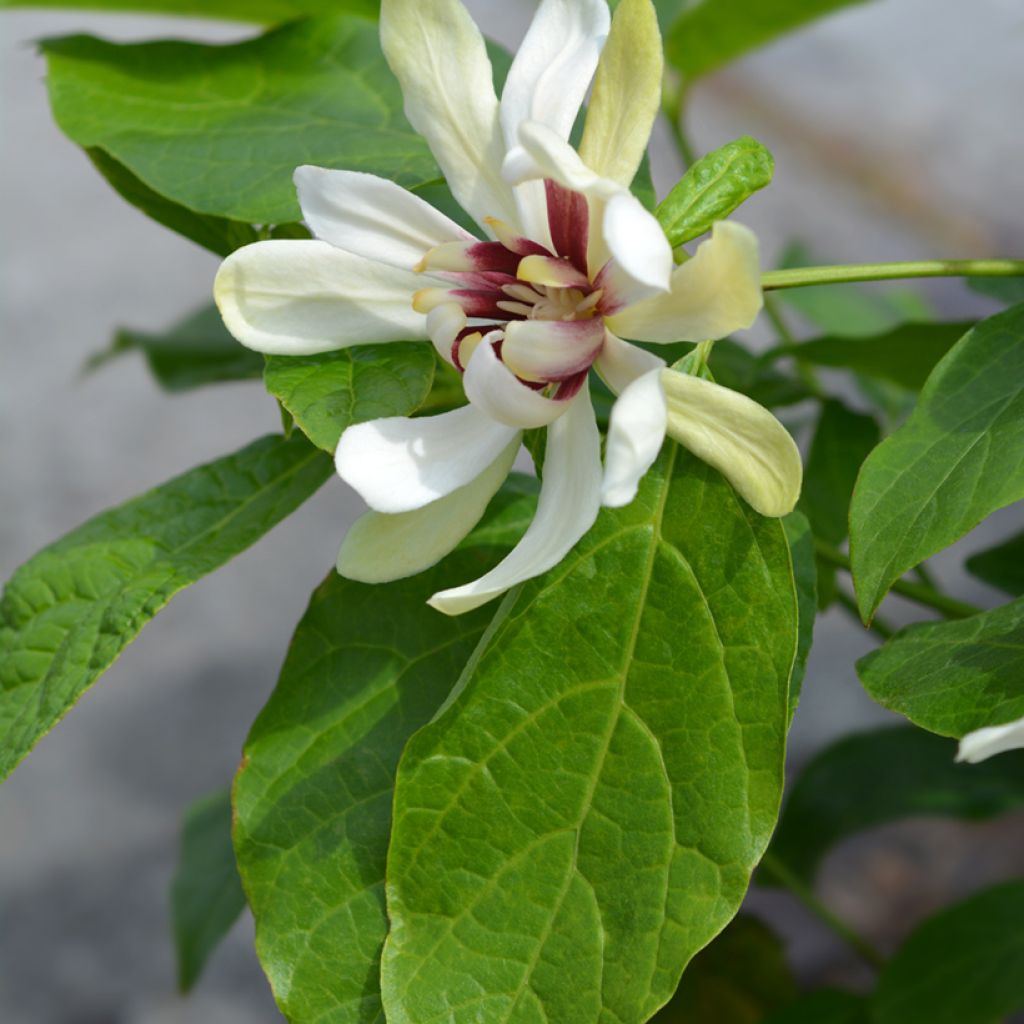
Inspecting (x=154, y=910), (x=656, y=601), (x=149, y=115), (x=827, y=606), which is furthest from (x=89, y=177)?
(x=656, y=601)

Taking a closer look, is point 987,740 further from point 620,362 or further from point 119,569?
point 119,569

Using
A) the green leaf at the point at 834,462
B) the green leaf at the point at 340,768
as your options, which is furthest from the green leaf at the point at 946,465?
the green leaf at the point at 834,462

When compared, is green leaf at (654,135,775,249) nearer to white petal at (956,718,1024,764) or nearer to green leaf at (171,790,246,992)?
white petal at (956,718,1024,764)

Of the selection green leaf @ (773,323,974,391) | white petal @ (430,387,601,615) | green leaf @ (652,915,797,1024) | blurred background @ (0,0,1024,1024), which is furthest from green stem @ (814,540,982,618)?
blurred background @ (0,0,1024,1024)

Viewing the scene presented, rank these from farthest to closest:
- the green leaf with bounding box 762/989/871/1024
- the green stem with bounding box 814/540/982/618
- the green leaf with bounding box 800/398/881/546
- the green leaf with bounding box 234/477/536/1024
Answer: the green leaf with bounding box 762/989/871/1024 < the green leaf with bounding box 800/398/881/546 < the green stem with bounding box 814/540/982/618 < the green leaf with bounding box 234/477/536/1024

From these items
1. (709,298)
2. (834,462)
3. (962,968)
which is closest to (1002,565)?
(834,462)

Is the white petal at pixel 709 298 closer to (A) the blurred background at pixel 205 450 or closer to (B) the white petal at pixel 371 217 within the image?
(B) the white petal at pixel 371 217
